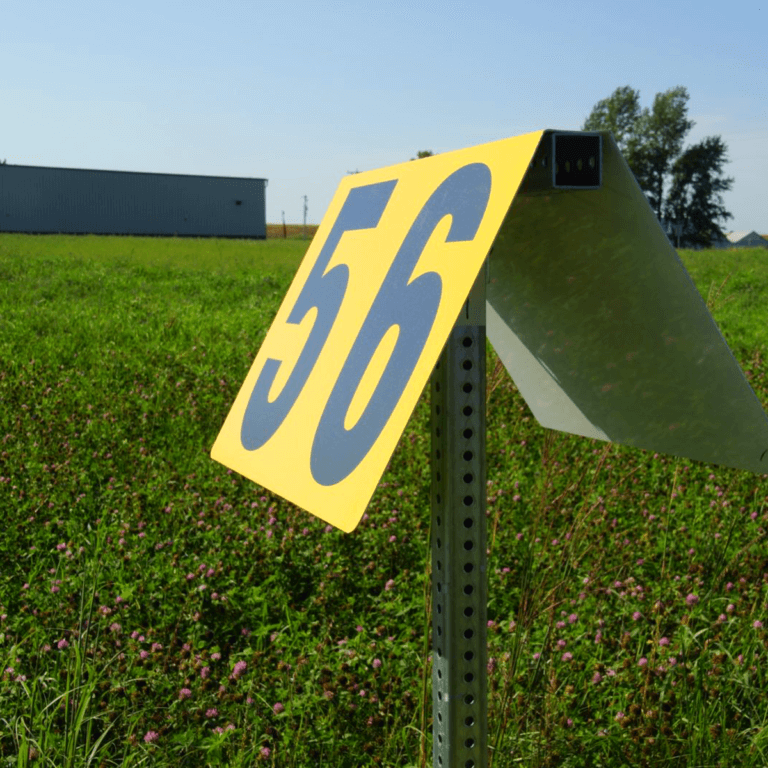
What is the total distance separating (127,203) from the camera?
52.9 metres

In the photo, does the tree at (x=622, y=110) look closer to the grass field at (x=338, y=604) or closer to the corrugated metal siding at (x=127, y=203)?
the corrugated metal siding at (x=127, y=203)

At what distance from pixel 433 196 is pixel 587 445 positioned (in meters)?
3.87

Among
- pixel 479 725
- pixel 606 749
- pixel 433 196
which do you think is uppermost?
pixel 433 196

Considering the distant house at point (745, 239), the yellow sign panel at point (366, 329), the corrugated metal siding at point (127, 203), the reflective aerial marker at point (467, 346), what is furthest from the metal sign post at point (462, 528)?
the distant house at point (745, 239)

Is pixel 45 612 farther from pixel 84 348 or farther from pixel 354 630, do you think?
pixel 84 348

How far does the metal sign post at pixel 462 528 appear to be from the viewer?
1.38m

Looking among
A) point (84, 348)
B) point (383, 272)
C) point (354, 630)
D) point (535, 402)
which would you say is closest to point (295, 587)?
point (354, 630)

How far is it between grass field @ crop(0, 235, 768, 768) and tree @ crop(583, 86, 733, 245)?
57748mm

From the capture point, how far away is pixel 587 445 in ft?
16.4

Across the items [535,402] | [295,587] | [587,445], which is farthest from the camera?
[587,445]

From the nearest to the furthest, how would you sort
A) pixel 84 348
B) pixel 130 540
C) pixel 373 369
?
pixel 373 369, pixel 130 540, pixel 84 348

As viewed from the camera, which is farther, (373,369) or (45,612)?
(45,612)

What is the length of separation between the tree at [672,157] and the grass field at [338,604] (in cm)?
5775

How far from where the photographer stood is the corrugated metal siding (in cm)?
5025
